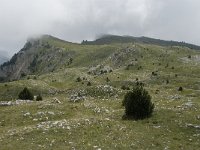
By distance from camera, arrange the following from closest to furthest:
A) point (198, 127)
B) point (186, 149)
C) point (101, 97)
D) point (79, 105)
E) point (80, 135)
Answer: point (186, 149) < point (80, 135) < point (198, 127) < point (79, 105) < point (101, 97)

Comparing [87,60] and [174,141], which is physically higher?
[87,60]

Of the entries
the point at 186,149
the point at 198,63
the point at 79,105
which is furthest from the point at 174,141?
the point at 198,63

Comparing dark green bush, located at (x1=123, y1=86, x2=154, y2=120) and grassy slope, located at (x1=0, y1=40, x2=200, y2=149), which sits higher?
dark green bush, located at (x1=123, y1=86, x2=154, y2=120)

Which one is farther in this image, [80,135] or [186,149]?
[80,135]

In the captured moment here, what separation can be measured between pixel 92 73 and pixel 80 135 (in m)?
79.6

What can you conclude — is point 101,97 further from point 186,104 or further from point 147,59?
point 147,59

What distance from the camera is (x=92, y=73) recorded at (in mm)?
109062

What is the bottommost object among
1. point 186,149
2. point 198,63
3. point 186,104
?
point 186,149

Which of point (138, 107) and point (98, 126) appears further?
point (138, 107)

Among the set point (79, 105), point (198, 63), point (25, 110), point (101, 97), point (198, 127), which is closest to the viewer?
point (198, 127)

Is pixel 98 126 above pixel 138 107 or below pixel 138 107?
below

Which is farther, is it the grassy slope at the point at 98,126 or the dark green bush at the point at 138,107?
the dark green bush at the point at 138,107

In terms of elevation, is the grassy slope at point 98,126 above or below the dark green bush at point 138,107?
below

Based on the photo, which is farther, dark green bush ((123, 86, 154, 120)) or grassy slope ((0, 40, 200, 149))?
dark green bush ((123, 86, 154, 120))
